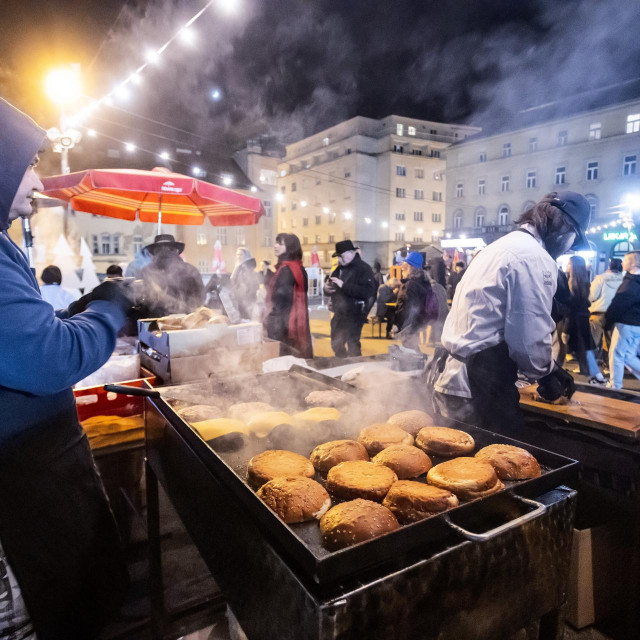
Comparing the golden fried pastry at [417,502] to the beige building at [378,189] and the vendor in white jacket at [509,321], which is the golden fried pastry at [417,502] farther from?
the beige building at [378,189]

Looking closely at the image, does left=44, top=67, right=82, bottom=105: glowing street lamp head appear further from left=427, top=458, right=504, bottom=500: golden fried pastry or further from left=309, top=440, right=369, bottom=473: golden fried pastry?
left=427, top=458, right=504, bottom=500: golden fried pastry

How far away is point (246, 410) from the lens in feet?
8.30

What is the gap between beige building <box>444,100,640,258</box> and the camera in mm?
25062

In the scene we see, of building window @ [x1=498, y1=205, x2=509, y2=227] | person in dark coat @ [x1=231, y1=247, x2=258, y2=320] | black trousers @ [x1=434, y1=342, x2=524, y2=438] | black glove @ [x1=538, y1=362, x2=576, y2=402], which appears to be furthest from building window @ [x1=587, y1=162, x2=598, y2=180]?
black trousers @ [x1=434, y1=342, x2=524, y2=438]

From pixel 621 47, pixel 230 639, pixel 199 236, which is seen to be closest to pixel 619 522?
pixel 230 639

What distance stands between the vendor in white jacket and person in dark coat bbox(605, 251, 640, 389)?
490cm

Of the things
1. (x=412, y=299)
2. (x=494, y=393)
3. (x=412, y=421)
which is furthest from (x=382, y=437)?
(x=412, y=299)

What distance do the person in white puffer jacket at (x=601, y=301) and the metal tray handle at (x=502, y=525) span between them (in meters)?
8.88

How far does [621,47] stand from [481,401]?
3490mm

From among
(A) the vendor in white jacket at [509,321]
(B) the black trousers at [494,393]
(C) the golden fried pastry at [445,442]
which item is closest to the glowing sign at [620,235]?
(A) the vendor in white jacket at [509,321]

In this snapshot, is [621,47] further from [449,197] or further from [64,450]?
[449,197]

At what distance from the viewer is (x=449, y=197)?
3691 cm

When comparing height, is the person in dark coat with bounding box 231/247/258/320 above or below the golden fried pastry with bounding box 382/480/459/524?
above

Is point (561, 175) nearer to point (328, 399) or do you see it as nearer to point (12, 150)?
point (328, 399)
